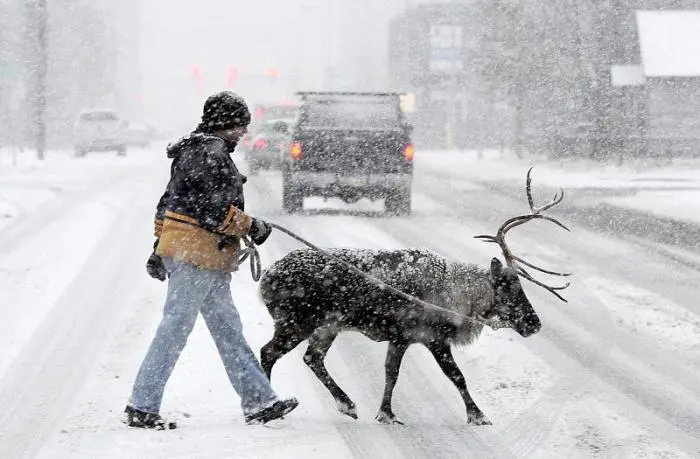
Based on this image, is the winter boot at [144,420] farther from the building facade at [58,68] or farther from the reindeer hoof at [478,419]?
the building facade at [58,68]

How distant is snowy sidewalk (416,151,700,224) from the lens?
21.2 metres

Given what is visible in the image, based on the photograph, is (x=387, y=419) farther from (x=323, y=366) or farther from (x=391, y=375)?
(x=323, y=366)

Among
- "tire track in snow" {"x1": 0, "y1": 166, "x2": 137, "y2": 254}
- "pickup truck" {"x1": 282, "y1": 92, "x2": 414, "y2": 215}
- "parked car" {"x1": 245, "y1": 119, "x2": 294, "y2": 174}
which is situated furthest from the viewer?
"parked car" {"x1": 245, "y1": 119, "x2": 294, "y2": 174}

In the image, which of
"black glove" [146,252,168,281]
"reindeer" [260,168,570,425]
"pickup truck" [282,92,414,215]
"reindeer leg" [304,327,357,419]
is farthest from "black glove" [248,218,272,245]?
"pickup truck" [282,92,414,215]

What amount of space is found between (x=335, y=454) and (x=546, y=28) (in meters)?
38.2

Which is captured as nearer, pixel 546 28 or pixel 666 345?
pixel 666 345

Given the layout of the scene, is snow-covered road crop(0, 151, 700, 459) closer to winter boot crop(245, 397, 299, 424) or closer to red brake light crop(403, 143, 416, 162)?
winter boot crop(245, 397, 299, 424)

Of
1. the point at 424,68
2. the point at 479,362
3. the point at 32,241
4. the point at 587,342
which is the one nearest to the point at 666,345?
the point at 587,342

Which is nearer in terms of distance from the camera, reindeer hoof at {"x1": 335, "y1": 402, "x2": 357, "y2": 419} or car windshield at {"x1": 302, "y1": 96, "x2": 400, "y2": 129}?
reindeer hoof at {"x1": 335, "y1": 402, "x2": 357, "y2": 419}

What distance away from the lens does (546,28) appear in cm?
4222

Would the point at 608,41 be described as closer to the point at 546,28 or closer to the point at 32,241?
the point at 546,28

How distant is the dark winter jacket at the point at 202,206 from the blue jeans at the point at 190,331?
0.31 ft

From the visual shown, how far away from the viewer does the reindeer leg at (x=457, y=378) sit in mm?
6527

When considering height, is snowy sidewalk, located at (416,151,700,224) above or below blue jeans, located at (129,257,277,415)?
below
